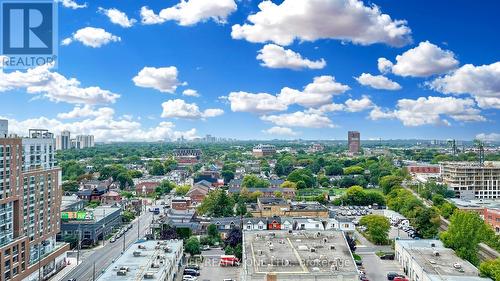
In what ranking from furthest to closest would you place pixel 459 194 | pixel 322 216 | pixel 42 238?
1. pixel 459 194
2. pixel 322 216
3. pixel 42 238

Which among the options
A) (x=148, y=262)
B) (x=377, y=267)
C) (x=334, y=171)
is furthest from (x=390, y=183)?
(x=148, y=262)

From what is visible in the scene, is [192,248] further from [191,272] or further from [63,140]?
[63,140]

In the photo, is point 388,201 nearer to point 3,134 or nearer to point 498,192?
point 498,192

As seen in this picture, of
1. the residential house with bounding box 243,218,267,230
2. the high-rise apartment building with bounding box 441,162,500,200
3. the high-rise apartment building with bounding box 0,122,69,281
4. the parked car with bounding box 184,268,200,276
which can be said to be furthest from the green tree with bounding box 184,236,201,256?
the high-rise apartment building with bounding box 441,162,500,200

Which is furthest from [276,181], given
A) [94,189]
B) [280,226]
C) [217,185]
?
[280,226]

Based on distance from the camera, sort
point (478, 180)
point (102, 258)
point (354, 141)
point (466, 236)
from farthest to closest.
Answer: point (354, 141) → point (478, 180) → point (102, 258) → point (466, 236)

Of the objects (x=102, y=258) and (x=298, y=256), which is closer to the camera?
(x=298, y=256)

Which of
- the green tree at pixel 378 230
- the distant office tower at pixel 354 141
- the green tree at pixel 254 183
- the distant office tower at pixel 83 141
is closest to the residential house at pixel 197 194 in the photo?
the green tree at pixel 254 183

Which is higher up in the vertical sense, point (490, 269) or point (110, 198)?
point (490, 269)
